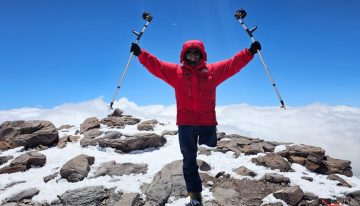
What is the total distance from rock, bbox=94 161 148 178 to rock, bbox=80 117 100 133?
6.30 m

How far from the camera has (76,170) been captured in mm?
12797

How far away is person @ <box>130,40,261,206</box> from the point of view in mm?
9281

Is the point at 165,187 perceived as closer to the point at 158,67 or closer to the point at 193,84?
the point at 193,84

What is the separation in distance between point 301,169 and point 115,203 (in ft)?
25.9

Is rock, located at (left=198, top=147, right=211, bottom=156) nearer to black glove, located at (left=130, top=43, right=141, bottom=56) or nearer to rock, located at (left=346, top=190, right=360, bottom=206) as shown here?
rock, located at (left=346, top=190, right=360, bottom=206)

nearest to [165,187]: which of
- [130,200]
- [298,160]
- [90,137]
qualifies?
[130,200]

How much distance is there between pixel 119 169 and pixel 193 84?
5703 millimetres

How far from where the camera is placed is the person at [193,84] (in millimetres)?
9281

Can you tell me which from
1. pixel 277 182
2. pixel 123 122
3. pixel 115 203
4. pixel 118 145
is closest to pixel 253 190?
pixel 277 182

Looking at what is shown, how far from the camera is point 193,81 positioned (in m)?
9.21

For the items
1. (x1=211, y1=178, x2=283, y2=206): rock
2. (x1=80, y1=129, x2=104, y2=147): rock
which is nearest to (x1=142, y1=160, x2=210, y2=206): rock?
(x1=211, y1=178, x2=283, y2=206): rock

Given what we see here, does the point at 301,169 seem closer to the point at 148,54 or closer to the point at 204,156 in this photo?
the point at 204,156

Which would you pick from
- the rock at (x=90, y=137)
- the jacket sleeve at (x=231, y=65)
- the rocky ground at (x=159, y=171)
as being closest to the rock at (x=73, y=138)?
the rocky ground at (x=159, y=171)

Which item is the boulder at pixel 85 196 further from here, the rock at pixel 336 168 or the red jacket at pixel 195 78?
the rock at pixel 336 168
